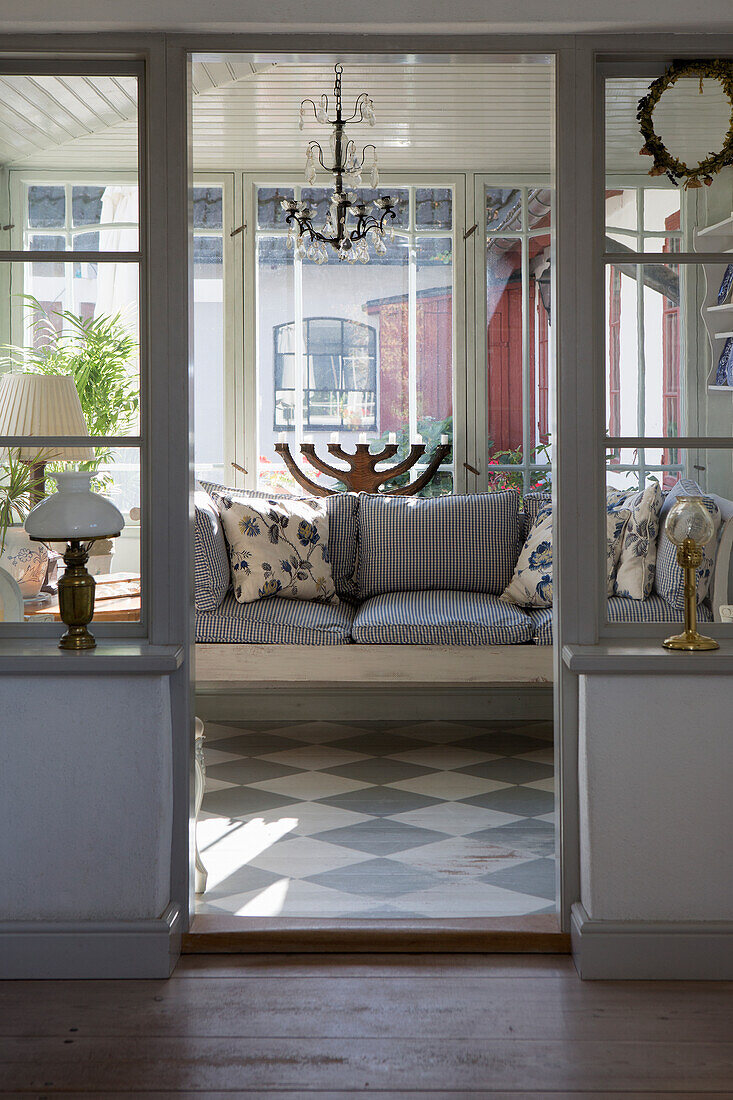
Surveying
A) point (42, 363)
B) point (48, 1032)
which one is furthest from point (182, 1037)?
point (42, 363)

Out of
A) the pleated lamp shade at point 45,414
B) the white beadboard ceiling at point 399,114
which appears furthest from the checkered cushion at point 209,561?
the pleated lamp shade at point 45,414

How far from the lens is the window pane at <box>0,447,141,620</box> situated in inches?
102

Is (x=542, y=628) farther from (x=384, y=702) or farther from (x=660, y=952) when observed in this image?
(x=660, y=952)

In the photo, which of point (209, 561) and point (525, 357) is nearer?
point (209, 561)

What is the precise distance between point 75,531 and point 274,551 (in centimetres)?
235

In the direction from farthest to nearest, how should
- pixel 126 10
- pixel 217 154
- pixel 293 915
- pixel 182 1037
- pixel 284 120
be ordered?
pixel 217 154, pixel 284 120, pixel 293 915, pixel 126 10, pixel 182 1037

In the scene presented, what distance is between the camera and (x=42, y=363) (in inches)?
101

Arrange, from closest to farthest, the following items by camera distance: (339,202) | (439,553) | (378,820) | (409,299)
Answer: (378,820)
(339,202)
(439,553)
(409,299)

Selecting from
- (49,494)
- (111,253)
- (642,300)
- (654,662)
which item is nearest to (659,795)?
(654,662)

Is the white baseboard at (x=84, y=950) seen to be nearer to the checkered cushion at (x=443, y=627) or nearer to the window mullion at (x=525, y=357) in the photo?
the checkered cushion at (x=443, y=627)

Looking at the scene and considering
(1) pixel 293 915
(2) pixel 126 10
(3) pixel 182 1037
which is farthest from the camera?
(1) pixel 293 915

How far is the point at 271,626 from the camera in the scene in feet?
14.6

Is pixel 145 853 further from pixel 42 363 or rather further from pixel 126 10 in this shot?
pixel 126 10

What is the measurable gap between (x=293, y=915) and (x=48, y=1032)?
740mm
